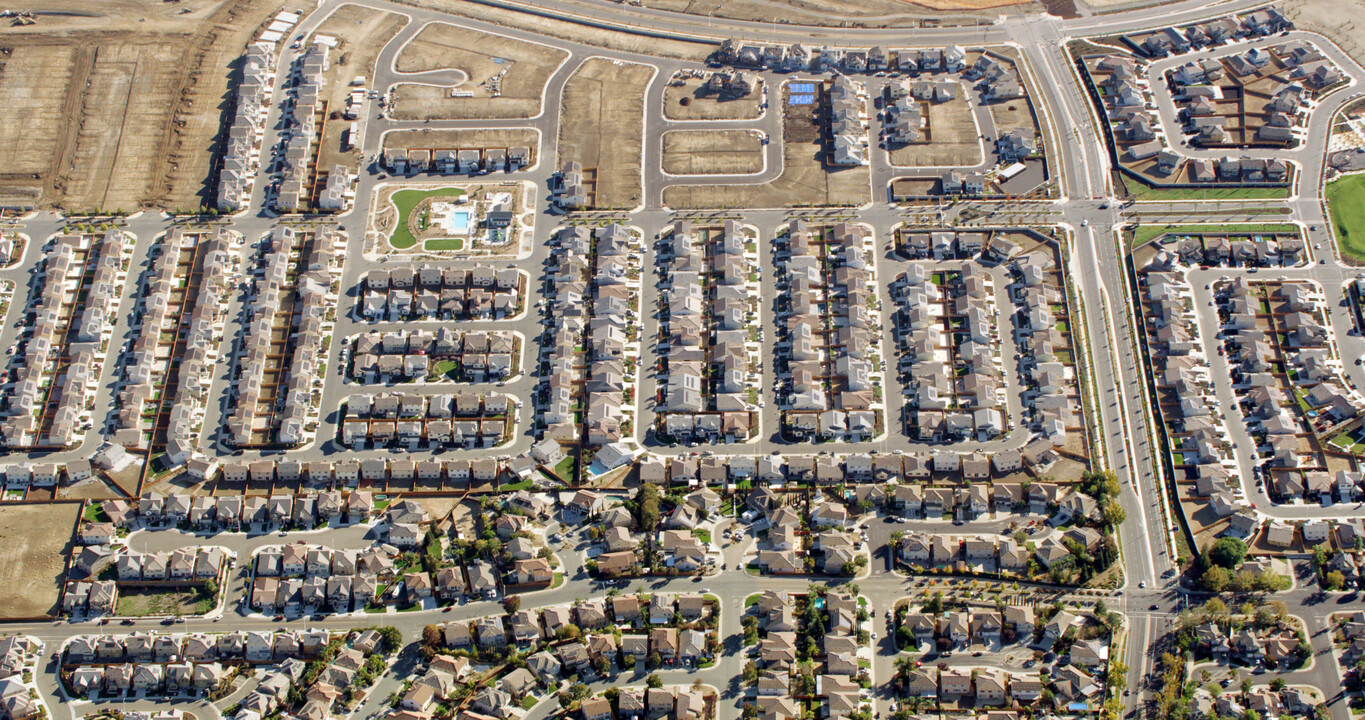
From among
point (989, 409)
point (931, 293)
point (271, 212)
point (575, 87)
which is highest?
point (575, 87)

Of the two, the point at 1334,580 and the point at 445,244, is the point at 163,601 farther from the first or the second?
the point at 1334,580

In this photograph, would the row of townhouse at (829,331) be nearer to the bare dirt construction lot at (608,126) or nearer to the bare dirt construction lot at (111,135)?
the bare dirt construction lot at (608,126)

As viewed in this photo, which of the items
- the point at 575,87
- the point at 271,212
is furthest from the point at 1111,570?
the point at 271,212

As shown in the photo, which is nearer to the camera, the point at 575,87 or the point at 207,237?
the point at 207,237

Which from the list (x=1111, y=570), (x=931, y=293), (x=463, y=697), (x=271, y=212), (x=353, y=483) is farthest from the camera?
(x=271, y=212)

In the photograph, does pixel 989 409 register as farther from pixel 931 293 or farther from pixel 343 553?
pixel 343 553

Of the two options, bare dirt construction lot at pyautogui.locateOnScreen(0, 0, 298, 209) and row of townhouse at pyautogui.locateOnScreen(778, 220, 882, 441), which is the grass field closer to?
row of townhouse at pyautogui.locateOnScreen(778, 220, 882, 441)
